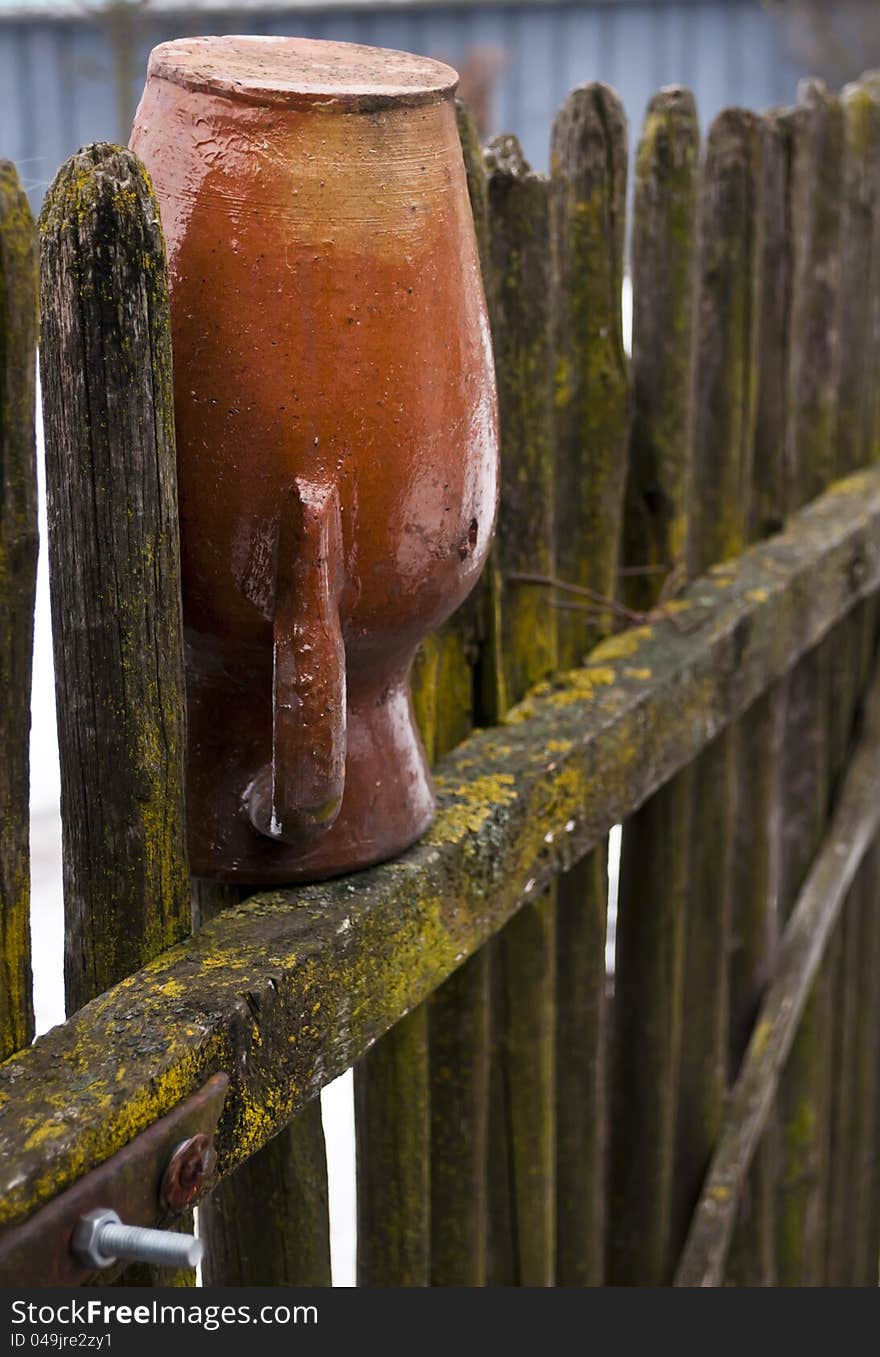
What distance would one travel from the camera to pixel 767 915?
212cm

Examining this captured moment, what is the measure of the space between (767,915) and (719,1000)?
24cm

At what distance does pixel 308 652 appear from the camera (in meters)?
0.89

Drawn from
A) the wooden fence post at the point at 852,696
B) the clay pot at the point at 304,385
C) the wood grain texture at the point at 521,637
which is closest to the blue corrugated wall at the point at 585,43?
the wooden fence post at the point at 852,696

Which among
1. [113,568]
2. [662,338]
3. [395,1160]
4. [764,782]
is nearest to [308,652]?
[113,568]

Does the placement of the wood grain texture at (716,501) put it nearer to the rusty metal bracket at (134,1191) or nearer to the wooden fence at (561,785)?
the wooden fence at (561,785)

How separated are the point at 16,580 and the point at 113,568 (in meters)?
0.06

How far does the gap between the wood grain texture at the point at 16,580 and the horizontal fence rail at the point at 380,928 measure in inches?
2.1

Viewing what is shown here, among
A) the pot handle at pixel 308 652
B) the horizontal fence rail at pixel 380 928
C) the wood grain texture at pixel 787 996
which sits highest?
the pot handle at pixel 308 652

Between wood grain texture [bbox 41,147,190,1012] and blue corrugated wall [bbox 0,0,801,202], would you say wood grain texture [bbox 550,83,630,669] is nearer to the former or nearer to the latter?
wood grain texture [bbox 41,147,190,1012]

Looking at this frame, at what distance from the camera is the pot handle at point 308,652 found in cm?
88

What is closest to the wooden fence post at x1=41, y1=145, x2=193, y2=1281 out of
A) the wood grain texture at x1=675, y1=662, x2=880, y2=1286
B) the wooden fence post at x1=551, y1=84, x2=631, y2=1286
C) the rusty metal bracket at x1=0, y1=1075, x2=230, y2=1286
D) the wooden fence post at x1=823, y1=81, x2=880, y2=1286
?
the rusty metal bracket at x1=0, y1=1075, x2=230, y2=1286

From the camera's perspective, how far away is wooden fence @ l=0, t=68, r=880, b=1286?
2.74 feet

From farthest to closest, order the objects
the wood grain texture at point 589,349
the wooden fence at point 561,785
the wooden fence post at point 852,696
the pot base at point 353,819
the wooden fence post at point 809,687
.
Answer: the wooden fence post at point 852,696 → the wooden fence post at point 809,687 → the wood grain texture at point 589,349 → the pot base at point 353,819 → the wooden fence at point 561,785

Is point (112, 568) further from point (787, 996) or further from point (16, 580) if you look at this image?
point (787, 996)
